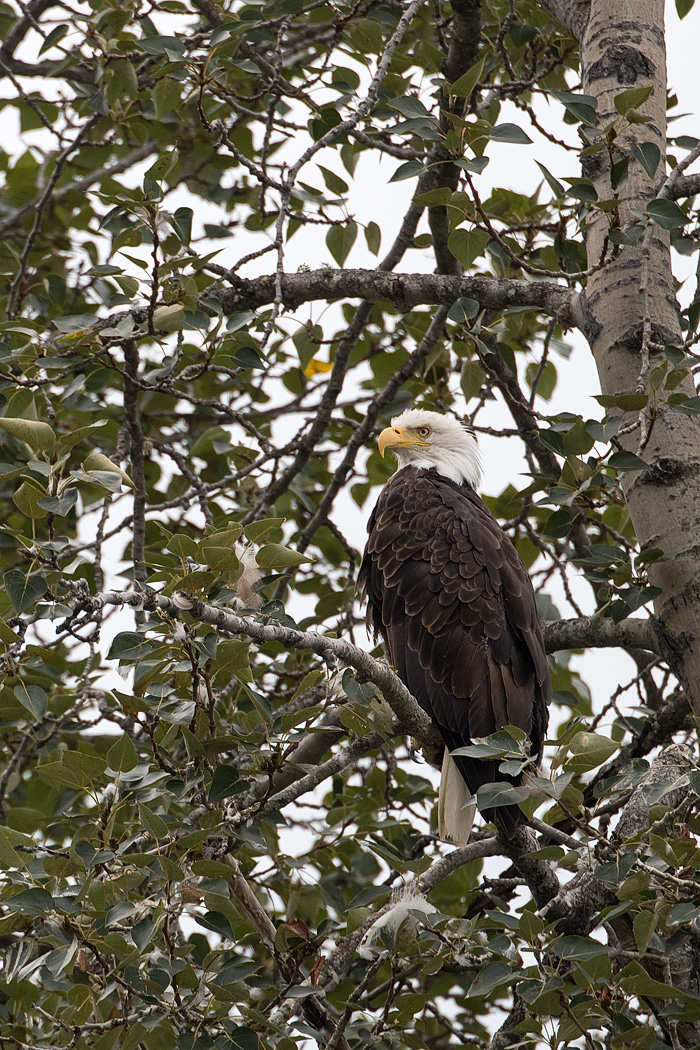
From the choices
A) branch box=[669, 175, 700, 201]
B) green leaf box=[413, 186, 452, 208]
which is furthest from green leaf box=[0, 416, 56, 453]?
branch box=[669, 175, 700, 201]

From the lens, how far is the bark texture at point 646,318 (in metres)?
2.65

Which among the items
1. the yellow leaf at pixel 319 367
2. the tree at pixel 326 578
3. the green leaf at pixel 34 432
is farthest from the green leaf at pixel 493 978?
the yellow leaf at pixel 319 367

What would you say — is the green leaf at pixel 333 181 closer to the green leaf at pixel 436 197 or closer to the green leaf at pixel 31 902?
the green leaf at pixel 436 197

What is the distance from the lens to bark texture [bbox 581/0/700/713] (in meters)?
2.65

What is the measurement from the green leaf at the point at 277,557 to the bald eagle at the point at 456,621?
1.39 m

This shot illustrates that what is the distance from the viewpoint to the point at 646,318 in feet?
8.27

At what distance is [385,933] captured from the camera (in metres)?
2.42

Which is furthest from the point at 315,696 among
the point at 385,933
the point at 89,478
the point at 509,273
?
the point at 509,273

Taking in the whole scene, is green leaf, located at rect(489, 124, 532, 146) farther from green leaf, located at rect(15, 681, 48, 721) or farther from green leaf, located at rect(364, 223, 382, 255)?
green leaf, located at rect(15, 681, 48, 721)

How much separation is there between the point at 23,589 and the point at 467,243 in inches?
61.5

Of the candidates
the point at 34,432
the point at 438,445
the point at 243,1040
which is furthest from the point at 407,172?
the point at 243,1040

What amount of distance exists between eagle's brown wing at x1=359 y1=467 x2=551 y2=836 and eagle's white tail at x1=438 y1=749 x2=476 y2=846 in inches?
3.4

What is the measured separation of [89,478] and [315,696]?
4.42ft

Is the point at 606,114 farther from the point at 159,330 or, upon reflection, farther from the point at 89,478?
the point at 89,478
